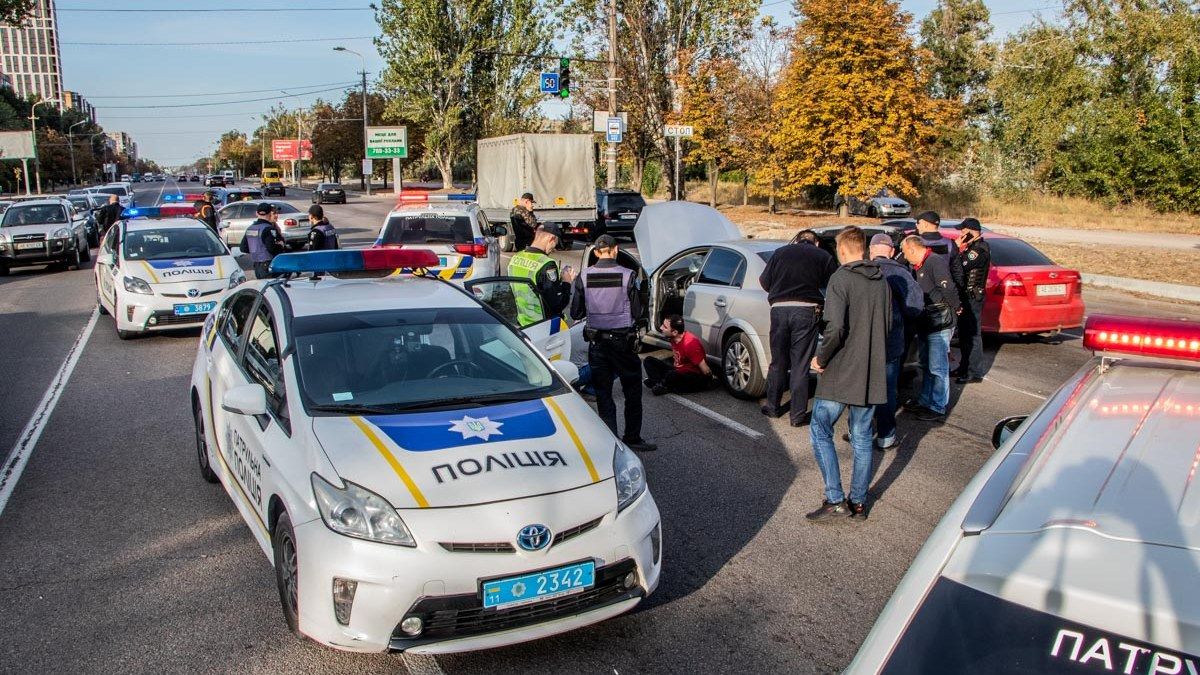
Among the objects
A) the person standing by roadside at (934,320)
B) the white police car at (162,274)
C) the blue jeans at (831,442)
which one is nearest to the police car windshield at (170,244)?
the white police car at (162,274)

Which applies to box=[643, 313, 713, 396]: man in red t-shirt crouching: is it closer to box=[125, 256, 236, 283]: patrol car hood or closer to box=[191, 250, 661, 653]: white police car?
box=[191, 250, 661, 653]: white police car

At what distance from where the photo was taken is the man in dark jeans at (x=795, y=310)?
769 centimetres

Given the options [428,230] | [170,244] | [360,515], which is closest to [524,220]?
[428,230]

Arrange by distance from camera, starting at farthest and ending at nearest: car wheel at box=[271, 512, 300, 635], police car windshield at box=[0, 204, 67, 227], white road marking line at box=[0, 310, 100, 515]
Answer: police car windshield at box=[0, 204, 67, 227]
white road marking line at box=[0, 310, 100, 515]
car wheel at box=[271, 512, 300, 635]

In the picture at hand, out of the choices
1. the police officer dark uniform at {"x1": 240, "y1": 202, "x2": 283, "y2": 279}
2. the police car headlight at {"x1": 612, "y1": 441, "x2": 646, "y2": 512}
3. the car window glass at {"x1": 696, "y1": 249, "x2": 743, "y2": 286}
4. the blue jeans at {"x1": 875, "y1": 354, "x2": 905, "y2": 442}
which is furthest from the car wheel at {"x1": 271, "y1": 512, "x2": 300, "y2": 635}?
the police officer dark uniform at {"x1": 240, "y1": 202, "x2": 283, "y2": 279}

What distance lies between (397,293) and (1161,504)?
4478mm

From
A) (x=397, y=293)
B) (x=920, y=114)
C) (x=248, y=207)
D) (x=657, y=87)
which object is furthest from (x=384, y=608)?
(x=657, y=87)

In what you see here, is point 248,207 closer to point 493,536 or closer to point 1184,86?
point 493,536

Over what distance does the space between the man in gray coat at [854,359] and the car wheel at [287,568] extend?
310 centimetres

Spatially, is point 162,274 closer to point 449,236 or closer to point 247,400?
point 449,236

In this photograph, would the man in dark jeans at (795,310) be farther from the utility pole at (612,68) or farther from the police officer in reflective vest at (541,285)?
the utility pole at (612,68)

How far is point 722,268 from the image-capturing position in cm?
947

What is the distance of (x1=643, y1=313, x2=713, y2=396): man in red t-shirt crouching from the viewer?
9180mm

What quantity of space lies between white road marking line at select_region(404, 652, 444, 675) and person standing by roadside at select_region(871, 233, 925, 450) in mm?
4144
